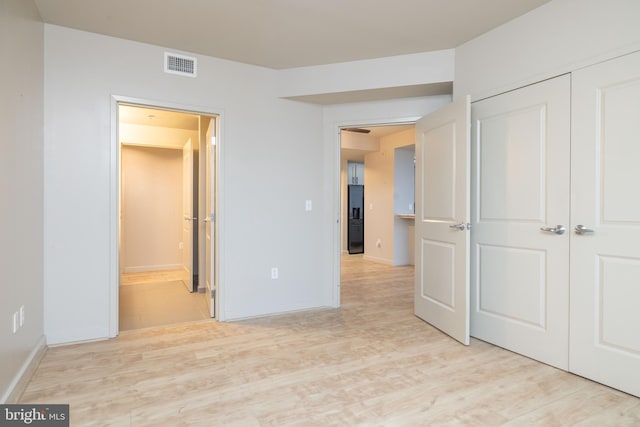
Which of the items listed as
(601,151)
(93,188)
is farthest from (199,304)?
(601,151)

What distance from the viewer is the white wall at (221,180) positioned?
2.66 meters

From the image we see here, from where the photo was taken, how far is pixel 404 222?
21.9 ft

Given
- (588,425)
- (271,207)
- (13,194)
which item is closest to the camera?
(588,425)

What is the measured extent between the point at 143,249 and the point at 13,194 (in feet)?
13.9

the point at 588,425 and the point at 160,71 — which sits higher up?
the point at 160,71

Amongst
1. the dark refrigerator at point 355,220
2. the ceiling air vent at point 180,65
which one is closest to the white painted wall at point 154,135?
the ceiling air vent at point 180,65

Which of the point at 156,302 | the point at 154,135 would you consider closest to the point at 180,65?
the point at 154,135

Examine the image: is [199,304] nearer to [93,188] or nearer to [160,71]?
[93,188]

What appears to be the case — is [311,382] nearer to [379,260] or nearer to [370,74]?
[370,74]

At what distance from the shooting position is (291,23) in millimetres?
2607

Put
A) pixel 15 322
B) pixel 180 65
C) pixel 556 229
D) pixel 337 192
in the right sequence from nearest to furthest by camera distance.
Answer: pixel 15 322, pixel 556 229, pixel 180 65, pixel 337 192

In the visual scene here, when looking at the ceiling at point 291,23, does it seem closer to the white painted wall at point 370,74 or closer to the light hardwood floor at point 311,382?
the white painted wall at point 370,74

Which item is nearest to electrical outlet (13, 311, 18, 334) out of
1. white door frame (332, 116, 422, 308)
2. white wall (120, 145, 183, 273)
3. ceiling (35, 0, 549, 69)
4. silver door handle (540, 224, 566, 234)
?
ceiling (35, 0, 549, 69)

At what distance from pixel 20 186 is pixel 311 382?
2164mm
